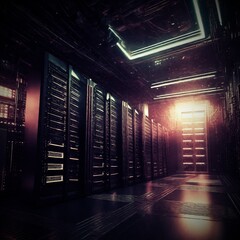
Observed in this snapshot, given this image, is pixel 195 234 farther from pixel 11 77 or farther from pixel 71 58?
pixel 71 58

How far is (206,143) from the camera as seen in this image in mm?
10820

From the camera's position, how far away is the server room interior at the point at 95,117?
2.35 m

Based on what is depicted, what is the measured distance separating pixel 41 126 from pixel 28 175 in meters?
0.79

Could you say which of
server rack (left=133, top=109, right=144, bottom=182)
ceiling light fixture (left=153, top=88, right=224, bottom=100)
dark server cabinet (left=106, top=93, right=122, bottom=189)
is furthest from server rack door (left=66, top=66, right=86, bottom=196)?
ceiling light fixture (left=153, top=88, right=224, bottom=100)

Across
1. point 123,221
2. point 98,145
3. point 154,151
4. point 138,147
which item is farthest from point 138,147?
point 123,221

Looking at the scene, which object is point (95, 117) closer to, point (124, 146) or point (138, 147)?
point (124, 146)

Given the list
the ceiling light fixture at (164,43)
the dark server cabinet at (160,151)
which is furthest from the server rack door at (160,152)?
the ceiling light fixture at (164,43)

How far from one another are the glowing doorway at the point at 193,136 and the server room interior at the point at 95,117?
14.9 feet

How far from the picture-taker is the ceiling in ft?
12.2

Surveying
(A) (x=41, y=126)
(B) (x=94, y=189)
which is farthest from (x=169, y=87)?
(A) (x=41, y=126)

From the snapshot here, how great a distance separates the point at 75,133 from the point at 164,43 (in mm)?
3529

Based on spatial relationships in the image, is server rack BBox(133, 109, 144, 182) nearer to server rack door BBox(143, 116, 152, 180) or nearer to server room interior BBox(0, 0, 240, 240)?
server room interior BBox(0, 0, 240, 240)

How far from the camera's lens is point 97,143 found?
451 cm

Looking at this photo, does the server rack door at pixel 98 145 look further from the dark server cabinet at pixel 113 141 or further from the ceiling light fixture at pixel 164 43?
the ceiling light fixture at pixel 164 43
